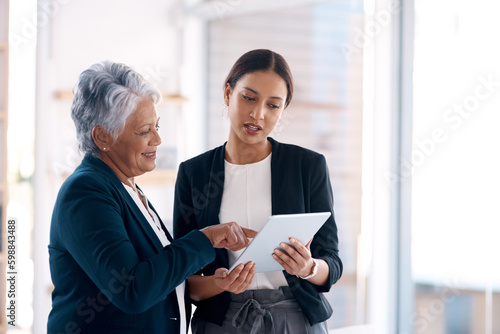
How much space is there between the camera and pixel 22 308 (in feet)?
10.7

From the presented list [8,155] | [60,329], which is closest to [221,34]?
[8,155]

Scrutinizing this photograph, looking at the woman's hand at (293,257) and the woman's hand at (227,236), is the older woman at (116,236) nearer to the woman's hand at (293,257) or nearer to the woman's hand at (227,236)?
the woman's hand at (227,236)

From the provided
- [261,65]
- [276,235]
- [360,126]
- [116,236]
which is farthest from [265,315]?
[360,126]

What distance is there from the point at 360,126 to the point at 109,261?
2567 mm

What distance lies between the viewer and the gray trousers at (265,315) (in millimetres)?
1613

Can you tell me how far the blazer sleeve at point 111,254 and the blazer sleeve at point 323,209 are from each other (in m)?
0.47

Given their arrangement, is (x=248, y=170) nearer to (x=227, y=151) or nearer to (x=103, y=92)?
(x=227, y=151)

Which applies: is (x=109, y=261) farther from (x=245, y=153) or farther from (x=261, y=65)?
(x=261, y=65)

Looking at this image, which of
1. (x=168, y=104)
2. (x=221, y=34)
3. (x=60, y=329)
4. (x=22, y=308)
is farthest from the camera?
(x=221, y=34)

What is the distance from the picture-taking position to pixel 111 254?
1.28 meters

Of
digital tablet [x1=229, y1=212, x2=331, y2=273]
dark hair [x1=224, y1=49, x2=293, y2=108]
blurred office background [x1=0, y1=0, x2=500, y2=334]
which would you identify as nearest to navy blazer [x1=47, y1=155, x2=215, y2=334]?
digital tablet [x1=229, y1=212, x2=331, y2=273]

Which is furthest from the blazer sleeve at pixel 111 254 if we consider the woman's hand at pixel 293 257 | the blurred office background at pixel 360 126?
the blurred office background at pixel 360 126

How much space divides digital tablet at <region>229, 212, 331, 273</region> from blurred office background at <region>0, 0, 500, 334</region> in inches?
73.1

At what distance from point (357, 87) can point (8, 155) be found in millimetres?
2109
